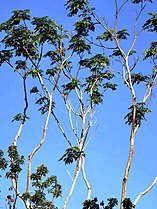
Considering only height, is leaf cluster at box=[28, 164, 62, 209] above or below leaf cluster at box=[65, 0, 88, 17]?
below

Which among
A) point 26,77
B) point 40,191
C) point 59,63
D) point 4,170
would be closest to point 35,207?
point 40,191

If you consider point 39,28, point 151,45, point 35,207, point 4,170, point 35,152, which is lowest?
point 35,207

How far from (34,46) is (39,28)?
0.57 m

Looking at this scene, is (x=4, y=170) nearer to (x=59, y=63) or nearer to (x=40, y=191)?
(x=40, y=191)

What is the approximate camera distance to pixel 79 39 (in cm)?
1381

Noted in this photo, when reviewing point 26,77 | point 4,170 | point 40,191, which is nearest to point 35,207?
point 40,191

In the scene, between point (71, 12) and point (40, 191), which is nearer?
point (40, 191)

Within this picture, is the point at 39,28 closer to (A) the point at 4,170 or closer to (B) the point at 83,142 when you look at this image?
(B) the point at 83,142

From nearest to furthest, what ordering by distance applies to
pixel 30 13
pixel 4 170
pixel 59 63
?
pixel 4 170 → pixel 30 13 → pixel 59 63

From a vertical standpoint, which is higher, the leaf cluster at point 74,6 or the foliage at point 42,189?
the leaf cluster at point 74,6

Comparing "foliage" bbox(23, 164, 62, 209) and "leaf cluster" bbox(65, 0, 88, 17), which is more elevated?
"leaf cluster" bbox(65, 0, 88, 17)

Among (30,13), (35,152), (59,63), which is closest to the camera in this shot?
(35,152)

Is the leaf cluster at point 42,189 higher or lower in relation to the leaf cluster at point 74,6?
lower

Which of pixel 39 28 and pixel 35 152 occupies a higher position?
pixel 39 28
